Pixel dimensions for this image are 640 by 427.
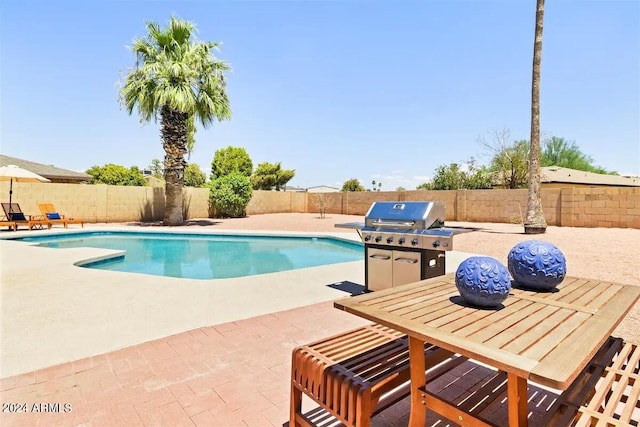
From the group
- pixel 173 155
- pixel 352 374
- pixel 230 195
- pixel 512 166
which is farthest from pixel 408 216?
pixel 512 166

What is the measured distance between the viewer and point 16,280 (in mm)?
5512

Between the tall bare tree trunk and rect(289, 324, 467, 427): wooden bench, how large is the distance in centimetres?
1206

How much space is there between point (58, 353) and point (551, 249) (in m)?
4.11

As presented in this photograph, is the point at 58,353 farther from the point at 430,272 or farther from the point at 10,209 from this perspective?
the point at 10,209

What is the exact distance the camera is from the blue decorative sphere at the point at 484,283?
64.9 inches

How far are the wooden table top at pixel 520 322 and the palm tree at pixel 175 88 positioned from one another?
1564 cm

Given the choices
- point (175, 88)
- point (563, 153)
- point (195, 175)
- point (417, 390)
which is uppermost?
point (563, 153)

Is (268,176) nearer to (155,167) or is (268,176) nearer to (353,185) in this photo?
(353,185)

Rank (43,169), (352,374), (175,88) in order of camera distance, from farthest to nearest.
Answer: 1. (43,169)
2. (175,88)
3. (352,374)

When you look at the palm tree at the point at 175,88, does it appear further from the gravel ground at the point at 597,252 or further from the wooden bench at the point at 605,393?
the wooden bench at the point at 605,393

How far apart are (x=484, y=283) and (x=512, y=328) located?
0.26 metres

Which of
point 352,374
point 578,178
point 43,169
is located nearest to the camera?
point 352,374

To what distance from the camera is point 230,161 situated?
131 feet

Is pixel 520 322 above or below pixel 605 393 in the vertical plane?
above
